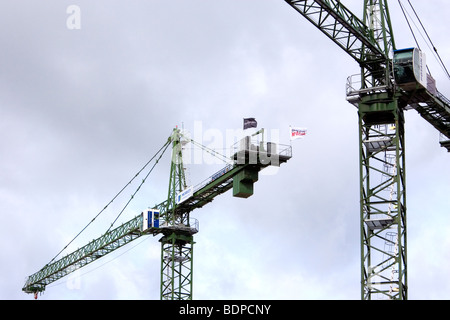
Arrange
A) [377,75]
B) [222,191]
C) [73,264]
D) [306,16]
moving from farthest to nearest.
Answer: [73,264]
[222,191]
[377,75]
[306,16]

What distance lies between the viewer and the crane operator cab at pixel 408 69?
69.4 m

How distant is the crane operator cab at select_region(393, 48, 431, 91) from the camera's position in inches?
2734

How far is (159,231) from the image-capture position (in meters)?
110

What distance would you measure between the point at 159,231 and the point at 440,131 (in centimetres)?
4262

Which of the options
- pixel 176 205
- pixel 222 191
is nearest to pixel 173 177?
pixel 176 205

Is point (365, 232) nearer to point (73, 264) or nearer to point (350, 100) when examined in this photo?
point (350, 100)

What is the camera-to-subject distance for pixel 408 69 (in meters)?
69.4
